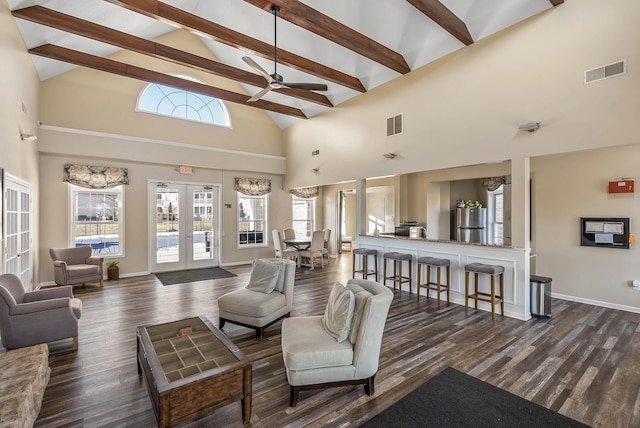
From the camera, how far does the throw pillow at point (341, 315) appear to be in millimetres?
2553

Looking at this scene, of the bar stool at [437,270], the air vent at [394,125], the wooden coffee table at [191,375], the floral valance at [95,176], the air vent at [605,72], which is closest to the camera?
the wooden coffee table at [191,375]

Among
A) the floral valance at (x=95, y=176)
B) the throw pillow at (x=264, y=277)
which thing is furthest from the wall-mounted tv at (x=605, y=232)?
the floral valance at (x=95, y=176)

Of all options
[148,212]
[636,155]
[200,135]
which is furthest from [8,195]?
[636,155]

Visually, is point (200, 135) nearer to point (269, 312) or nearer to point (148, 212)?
point (148, 212)

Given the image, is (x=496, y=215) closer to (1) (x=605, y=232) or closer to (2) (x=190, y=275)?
(1) (x=605, y=232)

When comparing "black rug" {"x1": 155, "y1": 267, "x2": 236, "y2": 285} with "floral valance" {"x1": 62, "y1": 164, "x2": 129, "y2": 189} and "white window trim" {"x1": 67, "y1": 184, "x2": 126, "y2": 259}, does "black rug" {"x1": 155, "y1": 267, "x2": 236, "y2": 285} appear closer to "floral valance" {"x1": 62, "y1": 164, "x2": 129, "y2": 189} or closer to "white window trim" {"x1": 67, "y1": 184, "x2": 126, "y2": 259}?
"white window trim" {"x1": 67, "y1": 184, "x2": 126, "y2": 259}

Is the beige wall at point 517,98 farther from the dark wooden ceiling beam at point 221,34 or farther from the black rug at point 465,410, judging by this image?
the black rug at point 465,410

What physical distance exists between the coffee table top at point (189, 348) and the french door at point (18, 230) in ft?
9.39

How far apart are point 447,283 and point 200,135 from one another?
276 inches

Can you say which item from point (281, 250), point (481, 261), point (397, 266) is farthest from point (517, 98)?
point (281, 250)

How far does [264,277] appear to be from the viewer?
410 cm

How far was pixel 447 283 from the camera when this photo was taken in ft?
16.4

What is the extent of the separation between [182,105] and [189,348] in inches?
282

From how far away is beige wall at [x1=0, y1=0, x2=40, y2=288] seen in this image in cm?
376
